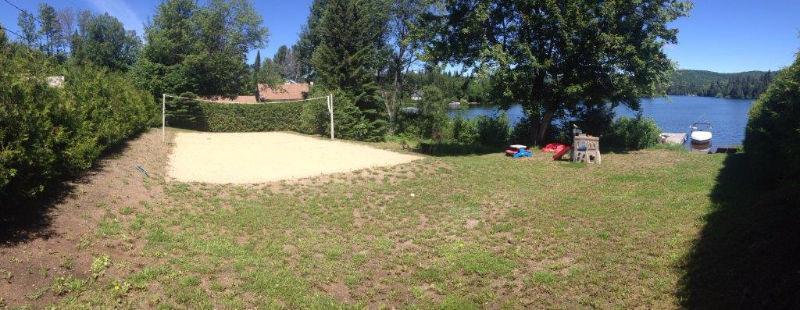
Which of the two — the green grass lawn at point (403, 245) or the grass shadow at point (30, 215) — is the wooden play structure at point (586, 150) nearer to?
the green grass lawn at point (403, 245)

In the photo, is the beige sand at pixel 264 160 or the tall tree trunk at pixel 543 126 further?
the tall tree trunk at pixel 543 126

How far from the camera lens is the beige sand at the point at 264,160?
10359 mm

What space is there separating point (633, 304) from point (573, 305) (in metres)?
0.57

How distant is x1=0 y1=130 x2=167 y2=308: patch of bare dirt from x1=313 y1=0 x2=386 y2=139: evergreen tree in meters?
14.6

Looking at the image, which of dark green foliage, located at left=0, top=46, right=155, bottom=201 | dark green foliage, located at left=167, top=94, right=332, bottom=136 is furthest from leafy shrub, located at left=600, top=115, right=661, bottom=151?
dark green foliage, located at left=0, top=46, right=155, bottom=201

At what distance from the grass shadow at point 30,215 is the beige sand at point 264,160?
9.55 feet

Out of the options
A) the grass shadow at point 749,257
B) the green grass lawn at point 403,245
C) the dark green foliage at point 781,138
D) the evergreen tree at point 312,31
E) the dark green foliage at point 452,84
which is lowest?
the green grass lawn at point 403,245

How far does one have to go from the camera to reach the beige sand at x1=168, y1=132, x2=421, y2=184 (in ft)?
34.0

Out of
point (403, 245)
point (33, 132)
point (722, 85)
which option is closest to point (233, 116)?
point (33, 132)

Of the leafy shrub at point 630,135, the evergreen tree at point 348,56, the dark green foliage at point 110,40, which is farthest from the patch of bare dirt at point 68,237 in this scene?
the dark green foliage at point 110,40

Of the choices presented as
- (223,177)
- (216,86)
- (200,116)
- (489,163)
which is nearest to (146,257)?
(223,177)

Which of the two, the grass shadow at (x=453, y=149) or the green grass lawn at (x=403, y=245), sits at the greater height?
the grass shadow at (x=453, y=149)

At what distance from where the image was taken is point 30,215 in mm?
5711

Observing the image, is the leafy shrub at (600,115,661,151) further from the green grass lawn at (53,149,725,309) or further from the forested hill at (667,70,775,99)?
the forested hill at (667,70,775,99)
